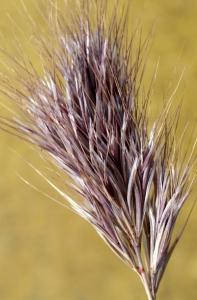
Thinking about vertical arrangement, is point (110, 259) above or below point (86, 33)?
below

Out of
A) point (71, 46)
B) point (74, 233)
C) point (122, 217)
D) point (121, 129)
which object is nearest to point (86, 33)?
point (71, 46)

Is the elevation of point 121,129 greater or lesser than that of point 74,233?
greater

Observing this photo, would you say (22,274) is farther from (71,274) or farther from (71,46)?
(71,46)

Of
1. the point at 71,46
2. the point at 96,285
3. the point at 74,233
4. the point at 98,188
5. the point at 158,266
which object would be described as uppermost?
the point at 71,46

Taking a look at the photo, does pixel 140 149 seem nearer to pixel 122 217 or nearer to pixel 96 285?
pixel 122 217

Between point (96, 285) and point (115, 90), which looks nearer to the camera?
point (115, 90)

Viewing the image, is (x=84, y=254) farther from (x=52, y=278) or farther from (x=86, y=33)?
(x=86, y=33)

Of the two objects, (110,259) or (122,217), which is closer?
(122,217)

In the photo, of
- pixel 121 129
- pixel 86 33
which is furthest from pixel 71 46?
pixel 121 129
